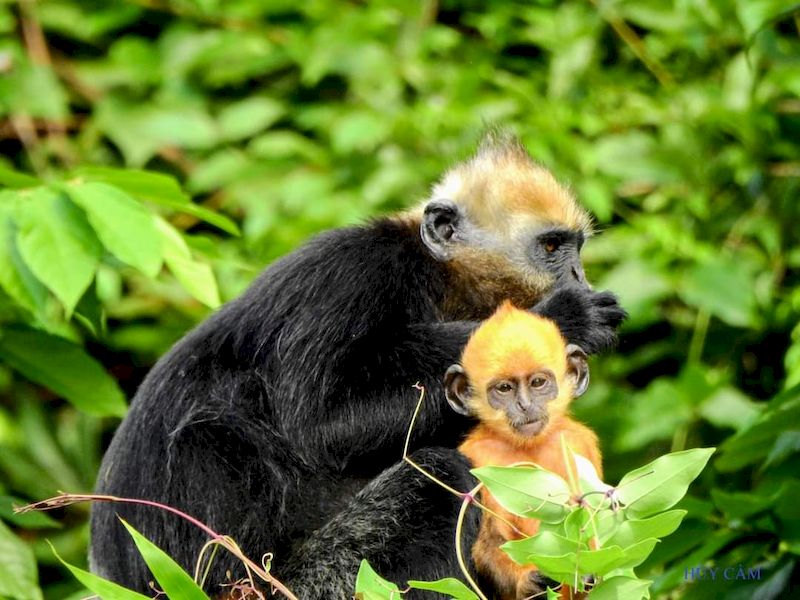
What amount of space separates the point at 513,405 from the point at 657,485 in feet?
2.92

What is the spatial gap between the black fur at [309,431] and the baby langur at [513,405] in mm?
191

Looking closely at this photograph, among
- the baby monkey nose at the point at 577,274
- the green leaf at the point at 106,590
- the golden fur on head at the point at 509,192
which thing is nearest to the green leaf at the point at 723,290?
the golden fur on head at the point at 509,192

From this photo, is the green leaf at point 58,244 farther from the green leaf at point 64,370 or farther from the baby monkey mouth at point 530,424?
the baby monkey mouth at point 530,424

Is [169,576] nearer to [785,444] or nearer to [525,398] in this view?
[525,398]

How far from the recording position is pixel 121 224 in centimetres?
337

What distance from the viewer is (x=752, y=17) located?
4125 mm

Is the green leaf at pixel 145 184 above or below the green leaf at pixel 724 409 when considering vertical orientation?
above

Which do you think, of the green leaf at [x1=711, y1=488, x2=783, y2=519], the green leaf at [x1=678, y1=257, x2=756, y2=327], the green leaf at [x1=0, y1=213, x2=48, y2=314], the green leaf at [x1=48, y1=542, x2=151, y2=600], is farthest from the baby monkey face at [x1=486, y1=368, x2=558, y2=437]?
the green leaf at [x1=678, y1=257, x2=756, y2=327]

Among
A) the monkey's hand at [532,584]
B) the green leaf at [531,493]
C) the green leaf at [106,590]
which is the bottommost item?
the monkey's hand at [532,584]

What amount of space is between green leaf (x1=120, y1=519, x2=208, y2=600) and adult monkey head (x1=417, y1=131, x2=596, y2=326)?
1.68 meters

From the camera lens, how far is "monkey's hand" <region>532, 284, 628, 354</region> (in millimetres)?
3600

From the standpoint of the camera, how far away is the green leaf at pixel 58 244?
10.8 feet

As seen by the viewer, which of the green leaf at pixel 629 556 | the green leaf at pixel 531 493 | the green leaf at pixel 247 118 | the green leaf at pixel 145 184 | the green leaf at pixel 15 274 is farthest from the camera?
the green leaf at pixel 247 118

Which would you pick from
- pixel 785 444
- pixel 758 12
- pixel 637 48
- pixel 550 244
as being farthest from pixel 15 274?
pixel 637 48
